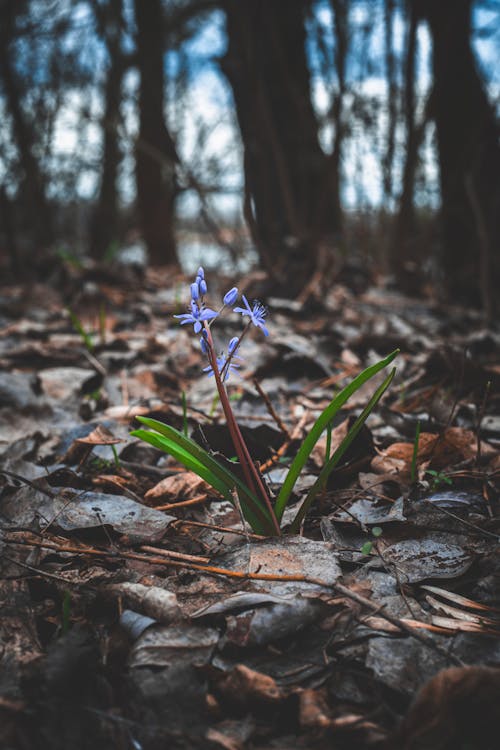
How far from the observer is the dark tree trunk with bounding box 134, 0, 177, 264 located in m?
6.36

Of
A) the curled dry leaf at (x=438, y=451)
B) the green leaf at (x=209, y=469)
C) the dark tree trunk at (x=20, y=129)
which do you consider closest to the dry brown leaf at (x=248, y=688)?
the green leaf at (x=209, y=469)

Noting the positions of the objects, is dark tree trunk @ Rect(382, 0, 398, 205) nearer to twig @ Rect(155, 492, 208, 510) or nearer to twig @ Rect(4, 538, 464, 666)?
twig @ Rect(155, 492, 208, 510)

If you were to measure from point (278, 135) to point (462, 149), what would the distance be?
1670 mm

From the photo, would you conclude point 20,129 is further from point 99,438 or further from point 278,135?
point 99,438

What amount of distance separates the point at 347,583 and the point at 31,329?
2664 mm

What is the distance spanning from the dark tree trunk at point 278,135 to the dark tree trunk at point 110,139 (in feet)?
6.80

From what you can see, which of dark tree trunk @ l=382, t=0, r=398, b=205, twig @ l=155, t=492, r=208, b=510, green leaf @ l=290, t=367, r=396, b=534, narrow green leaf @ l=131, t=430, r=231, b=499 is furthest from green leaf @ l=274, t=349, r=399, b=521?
dark tree trunk @ l=382, t=0, r=398, b=205

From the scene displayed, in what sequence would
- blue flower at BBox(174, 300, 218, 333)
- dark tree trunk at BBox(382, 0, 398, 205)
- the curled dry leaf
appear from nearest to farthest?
blue flower at BBox(174, 300, 218, 333), the curled dry leaf, dark tree trunk at BBox(382, 0, 398, 205)

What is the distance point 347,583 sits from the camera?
1096mm

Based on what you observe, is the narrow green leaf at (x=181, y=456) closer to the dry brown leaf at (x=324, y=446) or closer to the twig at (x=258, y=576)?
the twig at (x=258, y=576)

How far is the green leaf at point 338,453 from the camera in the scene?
1.17m

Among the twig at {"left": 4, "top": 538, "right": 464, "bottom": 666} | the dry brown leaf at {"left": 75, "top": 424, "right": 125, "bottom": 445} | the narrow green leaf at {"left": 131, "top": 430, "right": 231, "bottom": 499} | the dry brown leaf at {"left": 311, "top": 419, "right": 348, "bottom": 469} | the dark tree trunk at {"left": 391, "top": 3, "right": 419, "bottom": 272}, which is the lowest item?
the twig at {"left": 4, "top": 538, "right": 464, "bottom": 666}

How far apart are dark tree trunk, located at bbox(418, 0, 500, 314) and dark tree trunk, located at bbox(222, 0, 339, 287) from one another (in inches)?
43.3

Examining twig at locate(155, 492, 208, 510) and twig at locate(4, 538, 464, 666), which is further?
twig at locate(155, 492, 208, 510)
